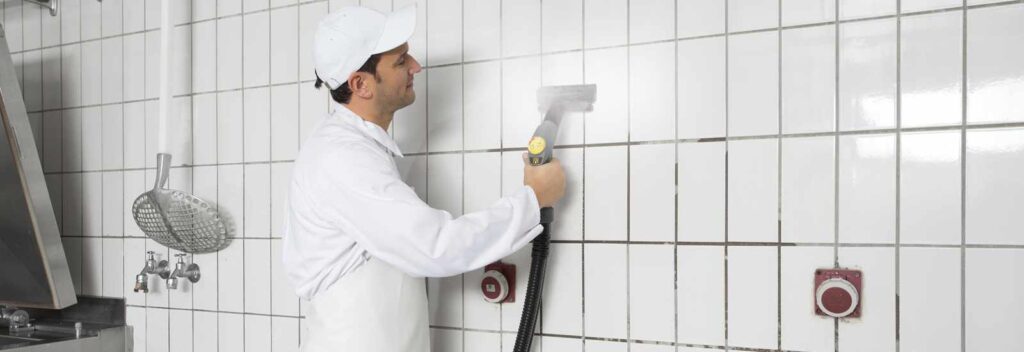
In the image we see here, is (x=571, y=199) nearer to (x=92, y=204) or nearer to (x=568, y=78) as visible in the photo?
(x=568, y=78)

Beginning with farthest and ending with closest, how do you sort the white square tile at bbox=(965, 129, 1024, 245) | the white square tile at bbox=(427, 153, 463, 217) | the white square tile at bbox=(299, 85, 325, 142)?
the white square tile at bbox=(299, 85, 325, 142)
the white square tile at bbox=(427, 153, 463, 217)
the white square tile at bbox=(965, 129, 1024, 245)

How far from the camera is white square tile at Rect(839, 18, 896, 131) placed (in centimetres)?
125

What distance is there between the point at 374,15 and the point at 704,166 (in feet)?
2.27

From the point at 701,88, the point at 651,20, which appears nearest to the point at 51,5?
the point at 651,20

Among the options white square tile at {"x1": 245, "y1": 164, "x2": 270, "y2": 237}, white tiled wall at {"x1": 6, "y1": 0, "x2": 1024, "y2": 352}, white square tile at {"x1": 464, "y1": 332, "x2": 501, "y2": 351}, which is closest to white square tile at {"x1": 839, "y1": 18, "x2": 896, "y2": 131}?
white tiled wall at {"x1": 6, "y1": 0, "x2": 1024, "y2": 352}

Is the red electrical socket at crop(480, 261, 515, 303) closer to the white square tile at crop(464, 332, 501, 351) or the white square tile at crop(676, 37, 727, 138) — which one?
the white square tile at crop(464, 332, 501, 351)

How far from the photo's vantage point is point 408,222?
1.21 m

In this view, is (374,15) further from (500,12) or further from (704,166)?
(704,166)

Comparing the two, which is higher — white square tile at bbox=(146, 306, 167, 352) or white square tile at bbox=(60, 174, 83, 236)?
white square tile at bbox=(60, 174, 83, 236)

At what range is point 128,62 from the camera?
208 centimetres

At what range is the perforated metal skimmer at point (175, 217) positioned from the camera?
181 cm

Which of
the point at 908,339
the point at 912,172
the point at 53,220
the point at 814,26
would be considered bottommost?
the point at 908,339

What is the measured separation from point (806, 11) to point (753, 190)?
0.34 metres

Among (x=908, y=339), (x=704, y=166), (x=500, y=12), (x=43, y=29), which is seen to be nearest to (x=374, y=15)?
(x=500, y=12)
